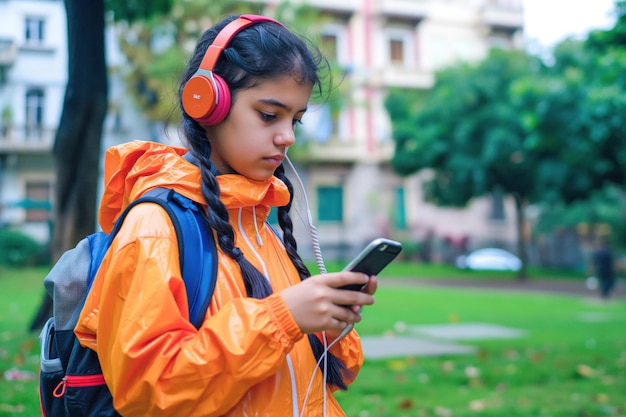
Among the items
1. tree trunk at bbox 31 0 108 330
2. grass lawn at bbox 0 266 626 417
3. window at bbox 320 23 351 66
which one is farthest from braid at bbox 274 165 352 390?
window at bbox 320 23 351 66

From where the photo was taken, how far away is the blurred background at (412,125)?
1847 centimetres

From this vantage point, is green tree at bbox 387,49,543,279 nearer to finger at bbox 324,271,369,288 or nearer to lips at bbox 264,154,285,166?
lips at bbox 264,154,285,166

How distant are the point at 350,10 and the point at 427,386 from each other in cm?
2366

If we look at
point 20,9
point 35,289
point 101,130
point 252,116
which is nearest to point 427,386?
point 101,130

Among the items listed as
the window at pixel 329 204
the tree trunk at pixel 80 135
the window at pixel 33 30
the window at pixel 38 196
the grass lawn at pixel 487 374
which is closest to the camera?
the grass lawn at pixel 487 374

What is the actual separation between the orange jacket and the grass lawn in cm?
279

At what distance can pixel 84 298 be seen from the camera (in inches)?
59.7

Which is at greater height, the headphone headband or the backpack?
the headphone headband

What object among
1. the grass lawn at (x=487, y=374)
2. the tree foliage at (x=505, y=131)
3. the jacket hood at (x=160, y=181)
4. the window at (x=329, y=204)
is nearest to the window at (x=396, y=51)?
the tree foliage at (x=505, y=131)

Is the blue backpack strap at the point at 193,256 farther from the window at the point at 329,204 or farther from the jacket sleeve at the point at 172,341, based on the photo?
the window at the point at 329,204

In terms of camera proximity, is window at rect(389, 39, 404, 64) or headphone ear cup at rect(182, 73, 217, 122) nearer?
headphone ear cup at rect(182, 73, 217, 122)

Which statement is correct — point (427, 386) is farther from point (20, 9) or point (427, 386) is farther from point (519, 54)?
point (20, 9)

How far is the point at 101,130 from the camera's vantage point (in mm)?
6047

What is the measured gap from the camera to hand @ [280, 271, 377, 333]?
1289mm
